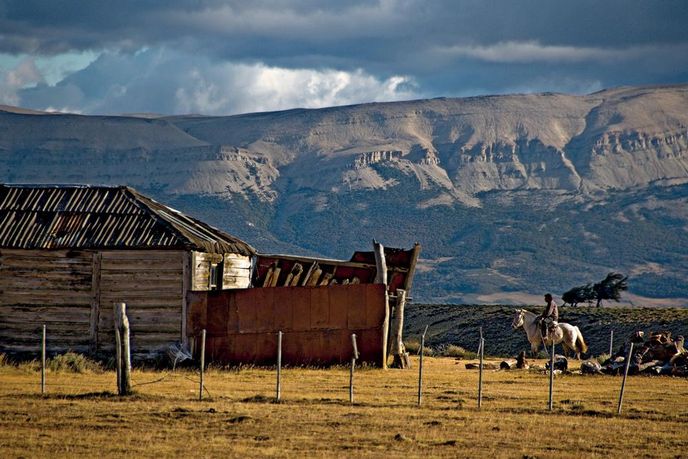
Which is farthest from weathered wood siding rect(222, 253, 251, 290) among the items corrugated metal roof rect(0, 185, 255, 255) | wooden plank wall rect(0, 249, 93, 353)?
wooden plank wall rect(0, 249, 93, 353)

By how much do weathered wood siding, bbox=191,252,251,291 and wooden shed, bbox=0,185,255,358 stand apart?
2.0 inches

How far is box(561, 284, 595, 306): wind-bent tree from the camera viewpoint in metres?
81.9

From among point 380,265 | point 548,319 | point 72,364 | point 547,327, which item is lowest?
point 72,364

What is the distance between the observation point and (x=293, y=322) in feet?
112

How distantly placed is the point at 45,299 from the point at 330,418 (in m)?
13.3

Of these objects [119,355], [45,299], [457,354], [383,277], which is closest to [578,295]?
[457,354]

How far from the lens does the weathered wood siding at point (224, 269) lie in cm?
3475

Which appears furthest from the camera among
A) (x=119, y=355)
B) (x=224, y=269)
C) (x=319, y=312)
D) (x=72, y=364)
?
(x=224, y=269)

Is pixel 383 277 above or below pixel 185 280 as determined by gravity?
above

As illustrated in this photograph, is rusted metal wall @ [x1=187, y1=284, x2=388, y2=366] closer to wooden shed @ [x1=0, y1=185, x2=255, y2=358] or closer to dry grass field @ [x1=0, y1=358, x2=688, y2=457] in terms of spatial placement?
wooden shed @ [x1=0, y1=185, x2=255, y2=358]

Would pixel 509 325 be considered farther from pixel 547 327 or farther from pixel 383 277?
pixel 383 277

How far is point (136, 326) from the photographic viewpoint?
113 ft

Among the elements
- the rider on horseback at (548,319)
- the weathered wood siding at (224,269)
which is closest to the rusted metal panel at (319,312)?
the weathered wood siding at (224,269)

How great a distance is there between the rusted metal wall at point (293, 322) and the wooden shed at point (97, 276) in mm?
844
